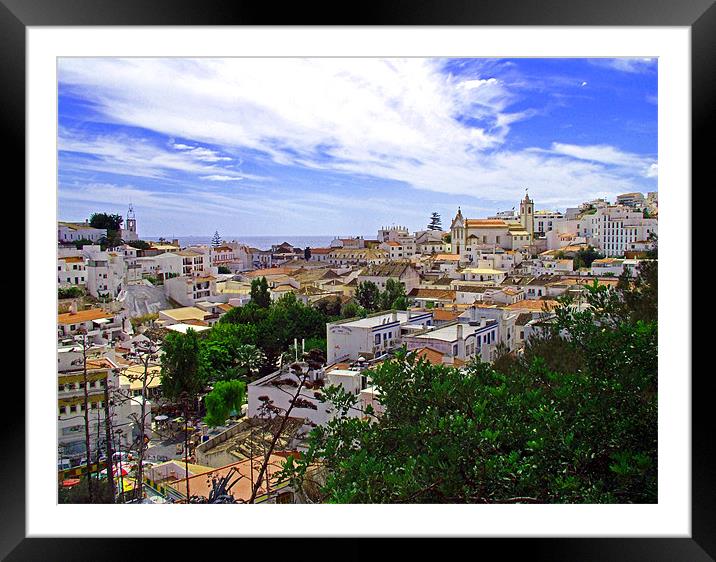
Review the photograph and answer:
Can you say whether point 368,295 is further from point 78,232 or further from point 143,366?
point 78,232

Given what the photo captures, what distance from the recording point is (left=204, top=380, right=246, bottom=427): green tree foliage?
2217 mm

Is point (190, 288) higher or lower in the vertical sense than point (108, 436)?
higher

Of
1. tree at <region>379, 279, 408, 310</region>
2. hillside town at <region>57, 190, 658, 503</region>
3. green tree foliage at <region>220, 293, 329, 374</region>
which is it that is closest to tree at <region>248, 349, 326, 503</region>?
hillside town at <region>57, 190, 658, 503</region>

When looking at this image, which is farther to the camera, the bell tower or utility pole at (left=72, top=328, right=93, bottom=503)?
the bell tower

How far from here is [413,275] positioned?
2.50 m

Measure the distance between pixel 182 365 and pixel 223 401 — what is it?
0.78 feet

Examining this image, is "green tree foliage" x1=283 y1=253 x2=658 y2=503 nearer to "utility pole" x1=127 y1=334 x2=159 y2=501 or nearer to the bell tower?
"utility pole" x1=127 y1=334 x2=159 y2=501

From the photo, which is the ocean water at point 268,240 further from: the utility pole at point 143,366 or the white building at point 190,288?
the utility pole at point 143,366

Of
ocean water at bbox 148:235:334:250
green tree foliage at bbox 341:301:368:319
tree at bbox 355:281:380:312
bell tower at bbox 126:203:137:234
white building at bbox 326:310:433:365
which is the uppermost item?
bell tower at bbox 126:203:137:234

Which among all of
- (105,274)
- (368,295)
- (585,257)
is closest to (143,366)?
(105,274)

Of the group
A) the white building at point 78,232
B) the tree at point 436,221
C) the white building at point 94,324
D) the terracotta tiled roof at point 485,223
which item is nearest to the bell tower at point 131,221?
the white building at point 78,232
